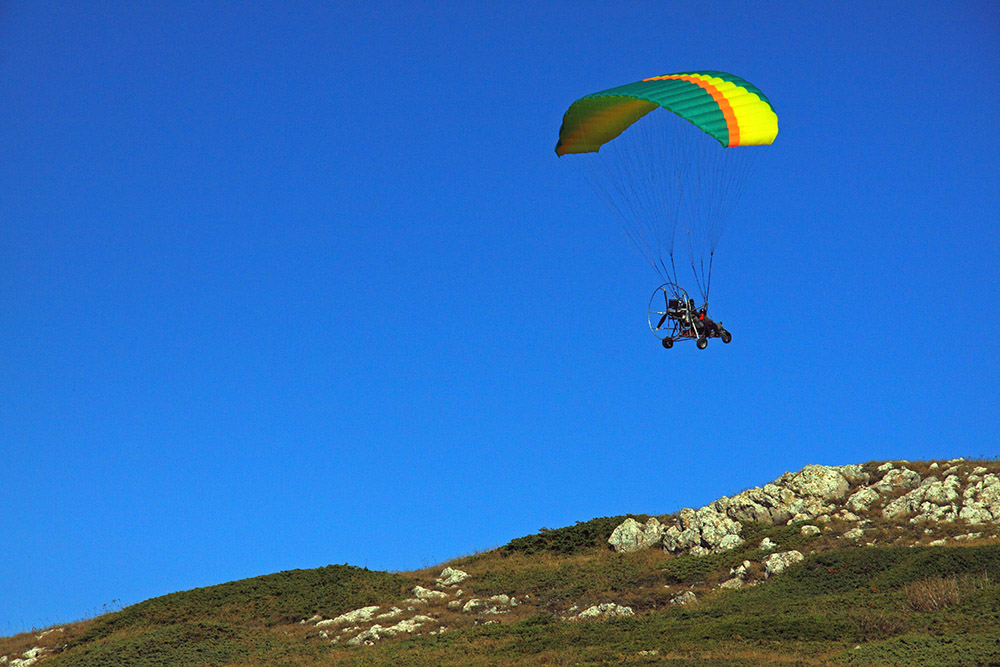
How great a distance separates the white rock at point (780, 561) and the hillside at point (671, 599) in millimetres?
83

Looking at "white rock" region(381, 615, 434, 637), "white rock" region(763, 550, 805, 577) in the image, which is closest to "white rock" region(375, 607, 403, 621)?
"white rock" region(381, 615, 434, 637)

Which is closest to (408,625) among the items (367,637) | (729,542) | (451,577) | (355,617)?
(367,637)

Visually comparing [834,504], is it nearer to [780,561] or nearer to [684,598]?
[780,561]

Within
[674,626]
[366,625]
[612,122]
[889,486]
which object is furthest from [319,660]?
[889,486]

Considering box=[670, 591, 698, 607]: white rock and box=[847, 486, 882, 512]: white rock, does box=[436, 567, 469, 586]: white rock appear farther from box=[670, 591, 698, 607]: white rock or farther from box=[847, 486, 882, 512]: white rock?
box=[847, 486, 882, 512]: white rock

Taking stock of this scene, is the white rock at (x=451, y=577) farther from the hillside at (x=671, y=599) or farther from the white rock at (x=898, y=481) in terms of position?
the white rock at (x=898, y=481)

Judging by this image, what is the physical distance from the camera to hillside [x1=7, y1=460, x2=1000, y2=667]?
933 inches

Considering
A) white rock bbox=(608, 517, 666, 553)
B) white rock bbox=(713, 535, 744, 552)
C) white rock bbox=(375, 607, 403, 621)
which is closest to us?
white rock bbox=(375, 607, 403, 621)

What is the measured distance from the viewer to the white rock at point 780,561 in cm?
3177

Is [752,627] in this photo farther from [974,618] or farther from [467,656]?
[467,656]

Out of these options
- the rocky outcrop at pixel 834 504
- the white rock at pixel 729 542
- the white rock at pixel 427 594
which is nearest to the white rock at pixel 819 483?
the rocky outcrop at pixel 834 504

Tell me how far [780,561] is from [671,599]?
4399 millimetres

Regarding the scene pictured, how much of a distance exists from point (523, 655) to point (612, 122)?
19.5 metres

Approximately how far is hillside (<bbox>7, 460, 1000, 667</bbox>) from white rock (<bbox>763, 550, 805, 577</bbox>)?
0.08 m
